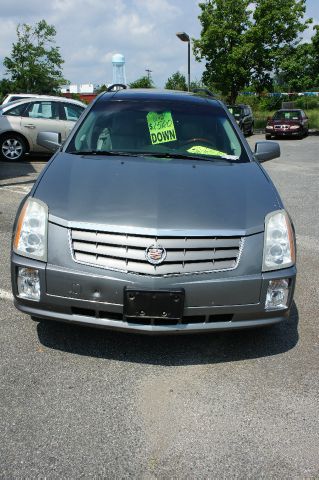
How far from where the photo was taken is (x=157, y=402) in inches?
112

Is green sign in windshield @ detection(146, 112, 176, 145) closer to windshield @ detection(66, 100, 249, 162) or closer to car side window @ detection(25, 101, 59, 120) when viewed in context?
windshield @ detection(66, 100, 249, 162)

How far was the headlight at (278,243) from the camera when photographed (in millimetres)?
3100

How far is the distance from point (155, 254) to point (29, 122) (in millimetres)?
9986

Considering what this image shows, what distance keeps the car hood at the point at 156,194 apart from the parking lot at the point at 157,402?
88 cm

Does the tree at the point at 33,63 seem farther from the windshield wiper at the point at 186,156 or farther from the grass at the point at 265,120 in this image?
the windshield wiper at the point at 186,156

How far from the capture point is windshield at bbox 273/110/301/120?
2667 cm

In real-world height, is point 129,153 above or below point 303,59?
below

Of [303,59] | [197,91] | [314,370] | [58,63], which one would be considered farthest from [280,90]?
[314,370]

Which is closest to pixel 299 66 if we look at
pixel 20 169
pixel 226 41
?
pixel 226 41

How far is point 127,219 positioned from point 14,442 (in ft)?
4.24

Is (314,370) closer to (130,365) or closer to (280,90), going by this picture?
(130,365)

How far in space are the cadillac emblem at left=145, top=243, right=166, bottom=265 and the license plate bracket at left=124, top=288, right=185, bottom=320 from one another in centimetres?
17

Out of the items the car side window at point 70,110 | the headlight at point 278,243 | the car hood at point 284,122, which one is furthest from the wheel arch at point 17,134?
the car hood at point 284,122

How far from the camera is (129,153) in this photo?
402cm
